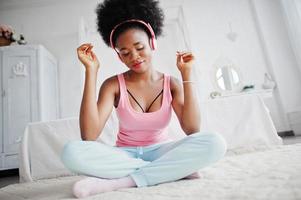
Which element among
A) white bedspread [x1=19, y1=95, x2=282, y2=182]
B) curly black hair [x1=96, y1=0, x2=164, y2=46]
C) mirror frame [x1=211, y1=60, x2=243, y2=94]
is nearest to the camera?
curly black hair [x1=96, y1=0, x2=164, y2=46]

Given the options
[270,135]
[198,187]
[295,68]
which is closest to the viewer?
[198,187]

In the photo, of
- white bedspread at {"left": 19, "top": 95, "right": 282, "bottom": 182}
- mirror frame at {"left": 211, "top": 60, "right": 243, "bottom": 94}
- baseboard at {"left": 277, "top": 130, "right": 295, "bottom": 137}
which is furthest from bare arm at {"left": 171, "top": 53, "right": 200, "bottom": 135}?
baseboard at {"left": 277, "top": 130, "right": 295, "bottom": 137}

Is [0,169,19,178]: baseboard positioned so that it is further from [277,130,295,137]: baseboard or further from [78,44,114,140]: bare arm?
[277,130,295,137]: baseboard

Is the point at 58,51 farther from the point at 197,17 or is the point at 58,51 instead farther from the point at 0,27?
the point at 197,17

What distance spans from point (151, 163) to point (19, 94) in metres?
2.64

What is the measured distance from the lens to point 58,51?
11.5 feet

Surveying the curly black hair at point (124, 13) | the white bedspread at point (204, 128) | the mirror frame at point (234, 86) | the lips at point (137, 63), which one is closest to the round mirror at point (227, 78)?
the mirror frame at point (234, 86)

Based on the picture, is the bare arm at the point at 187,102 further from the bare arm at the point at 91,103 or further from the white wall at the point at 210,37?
the white wall at the point at 210,37

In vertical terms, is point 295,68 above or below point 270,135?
above

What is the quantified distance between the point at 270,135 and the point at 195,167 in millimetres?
1113

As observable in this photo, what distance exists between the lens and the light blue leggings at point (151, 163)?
725mm

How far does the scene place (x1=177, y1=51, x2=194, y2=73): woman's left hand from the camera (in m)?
0.97

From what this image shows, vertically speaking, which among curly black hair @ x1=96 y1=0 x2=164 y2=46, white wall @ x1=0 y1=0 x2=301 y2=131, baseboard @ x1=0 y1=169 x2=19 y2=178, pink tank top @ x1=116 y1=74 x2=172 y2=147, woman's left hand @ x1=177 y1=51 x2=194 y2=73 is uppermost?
white wall @ x1=0 y1=0 x2=301 y2=131

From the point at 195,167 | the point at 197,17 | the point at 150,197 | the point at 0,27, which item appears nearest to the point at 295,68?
the point at 197,17
